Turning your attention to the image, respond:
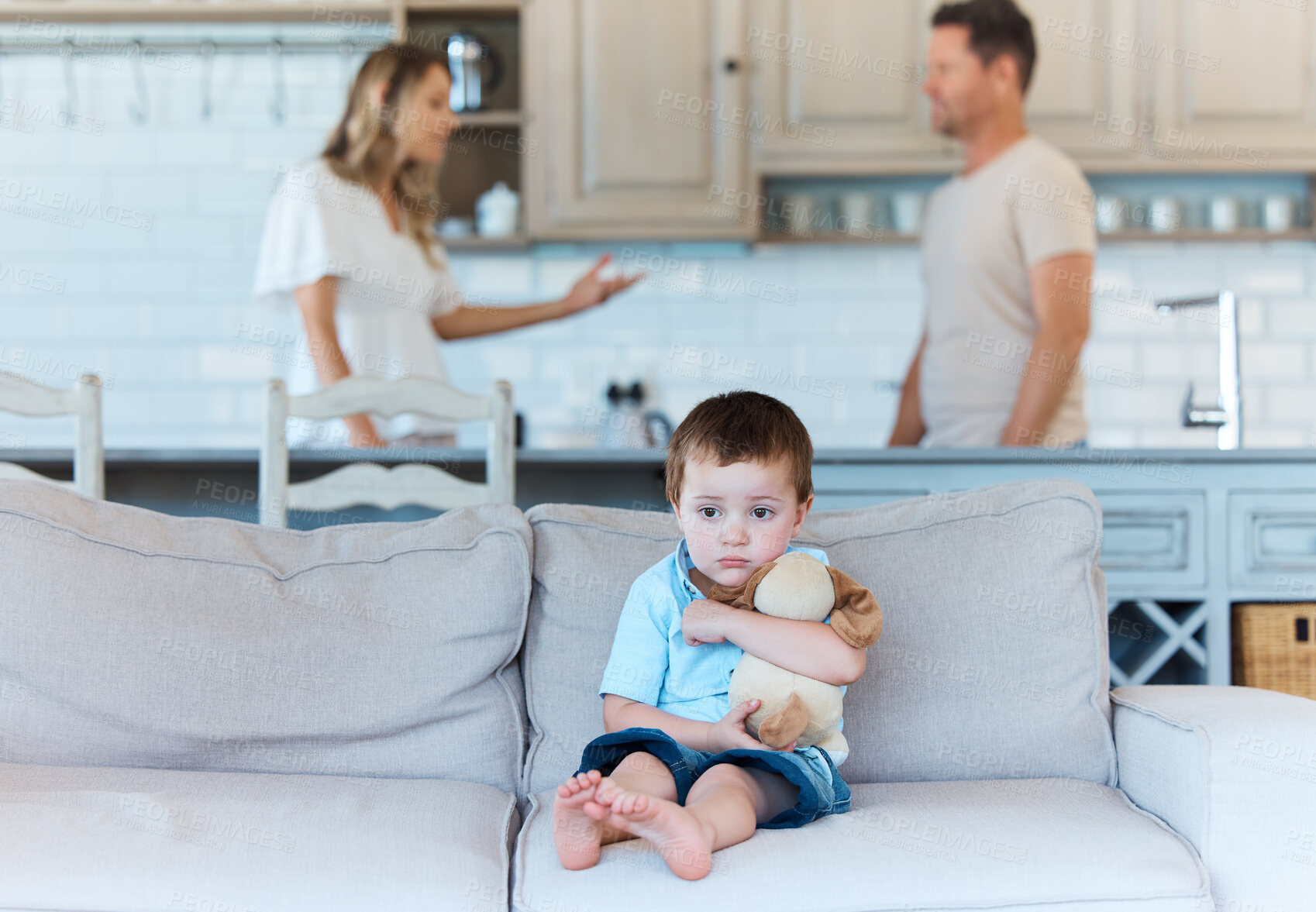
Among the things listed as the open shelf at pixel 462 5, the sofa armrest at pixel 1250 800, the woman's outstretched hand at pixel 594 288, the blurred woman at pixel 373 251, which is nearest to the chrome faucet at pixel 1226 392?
the woman's outstretched hand at pixel 594 288

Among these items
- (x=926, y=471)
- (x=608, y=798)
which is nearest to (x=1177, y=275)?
(x=926, y=471)

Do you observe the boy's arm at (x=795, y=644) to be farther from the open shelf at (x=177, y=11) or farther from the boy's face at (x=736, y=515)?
the open shelf at (x=177, y=11)

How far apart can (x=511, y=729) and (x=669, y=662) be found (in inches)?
10.1

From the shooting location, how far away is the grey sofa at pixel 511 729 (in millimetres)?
1133

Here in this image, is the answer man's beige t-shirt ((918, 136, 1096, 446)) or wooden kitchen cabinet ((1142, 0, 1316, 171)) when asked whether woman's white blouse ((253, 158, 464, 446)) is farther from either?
wooden kitchen cabinet ((1142, 0, 1316, 171))

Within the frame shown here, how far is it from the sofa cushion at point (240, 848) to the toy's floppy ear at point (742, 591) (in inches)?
13.4

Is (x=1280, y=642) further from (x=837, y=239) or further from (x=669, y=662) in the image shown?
(x=837, y=239)

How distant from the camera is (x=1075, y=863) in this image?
116cm

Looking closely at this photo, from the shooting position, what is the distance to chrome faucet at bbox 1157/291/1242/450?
103 inches

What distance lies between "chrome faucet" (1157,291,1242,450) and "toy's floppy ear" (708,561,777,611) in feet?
5.65

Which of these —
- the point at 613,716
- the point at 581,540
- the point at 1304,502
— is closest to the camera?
the point at 613,716

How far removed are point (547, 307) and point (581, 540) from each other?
4.93ft

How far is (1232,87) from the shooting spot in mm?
3709

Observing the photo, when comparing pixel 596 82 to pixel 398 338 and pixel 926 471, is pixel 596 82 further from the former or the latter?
pixel 926 471
